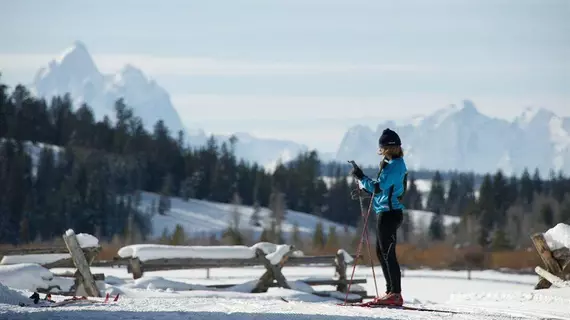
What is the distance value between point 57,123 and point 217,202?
30.6m

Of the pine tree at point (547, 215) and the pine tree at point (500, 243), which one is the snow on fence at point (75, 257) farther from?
the pine tree at point (547, 215)

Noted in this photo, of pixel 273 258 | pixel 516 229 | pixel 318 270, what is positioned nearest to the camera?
pixel 273 258

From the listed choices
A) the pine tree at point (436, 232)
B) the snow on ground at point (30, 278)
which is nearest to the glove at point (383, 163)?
the snow on ground at point (30, 278)

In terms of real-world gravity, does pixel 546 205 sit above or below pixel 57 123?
below

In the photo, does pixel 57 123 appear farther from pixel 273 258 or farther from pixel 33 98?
pixel 273 258

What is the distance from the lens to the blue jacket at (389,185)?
10898 millimetres

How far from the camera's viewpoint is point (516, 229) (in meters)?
129

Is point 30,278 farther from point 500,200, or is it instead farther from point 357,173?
point 500,200

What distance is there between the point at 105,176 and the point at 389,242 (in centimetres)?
12429

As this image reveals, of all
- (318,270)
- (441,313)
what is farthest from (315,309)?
(318,270)

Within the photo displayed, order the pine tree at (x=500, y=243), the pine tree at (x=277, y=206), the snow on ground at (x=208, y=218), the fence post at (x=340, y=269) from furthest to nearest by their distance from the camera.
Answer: the snow on ground at (x=208, y=218) < the pine tree at (x=277, y=206) < the pine tree at (x=500, y=243) < the fence post at (x=340, y=269)

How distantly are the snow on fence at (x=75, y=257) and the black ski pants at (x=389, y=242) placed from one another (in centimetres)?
705

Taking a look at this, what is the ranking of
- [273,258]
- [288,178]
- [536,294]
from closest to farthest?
1. [536,294]
2. [273,258]
3. [288,178]

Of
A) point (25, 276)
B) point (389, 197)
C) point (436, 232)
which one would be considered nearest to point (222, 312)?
point (389, 197)
